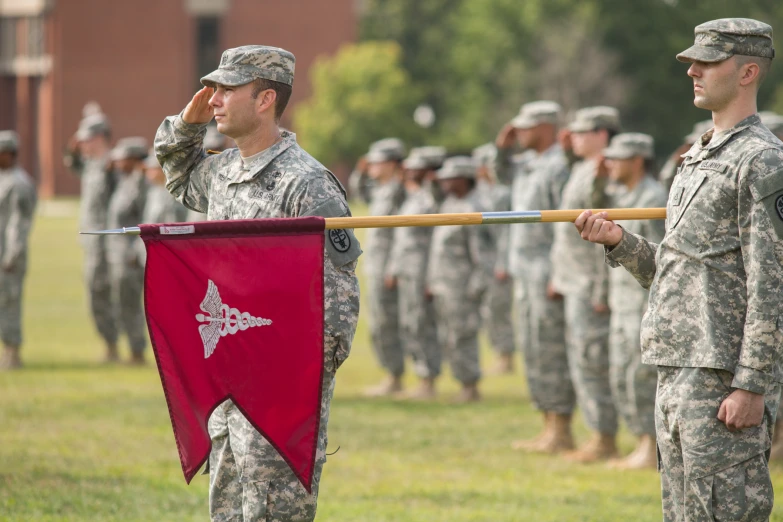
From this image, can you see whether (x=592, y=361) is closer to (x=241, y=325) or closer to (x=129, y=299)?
(x=241, y=325)

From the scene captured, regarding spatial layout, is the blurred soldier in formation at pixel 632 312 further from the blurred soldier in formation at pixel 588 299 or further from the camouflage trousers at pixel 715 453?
the camouflage trousers at pixel 715 453

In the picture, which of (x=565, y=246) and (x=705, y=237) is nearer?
(x=705, y=237)

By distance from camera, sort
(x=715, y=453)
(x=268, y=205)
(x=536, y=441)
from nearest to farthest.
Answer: (x=715, y=453) < (x=268, y=205) < (x=536, y=441)

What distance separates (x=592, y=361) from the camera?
9.23 meters

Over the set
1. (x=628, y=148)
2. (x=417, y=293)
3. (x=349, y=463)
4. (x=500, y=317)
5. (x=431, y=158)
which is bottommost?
(x=349, y=463)

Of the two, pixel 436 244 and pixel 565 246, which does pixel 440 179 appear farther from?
pixel 565 246

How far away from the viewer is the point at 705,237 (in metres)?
4.63

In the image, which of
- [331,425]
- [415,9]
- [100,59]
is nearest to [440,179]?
[331,425]

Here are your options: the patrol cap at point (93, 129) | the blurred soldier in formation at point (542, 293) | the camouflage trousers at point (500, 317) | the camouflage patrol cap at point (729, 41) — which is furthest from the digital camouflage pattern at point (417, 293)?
the camouflage patrol cap at point (729, 41)

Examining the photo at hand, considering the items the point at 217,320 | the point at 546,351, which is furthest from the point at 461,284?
the point at 217,320

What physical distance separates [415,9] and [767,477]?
84943mm

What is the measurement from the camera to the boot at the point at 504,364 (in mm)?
14734

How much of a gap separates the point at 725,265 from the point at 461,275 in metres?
7.91

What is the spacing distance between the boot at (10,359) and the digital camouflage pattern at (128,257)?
1.37m
